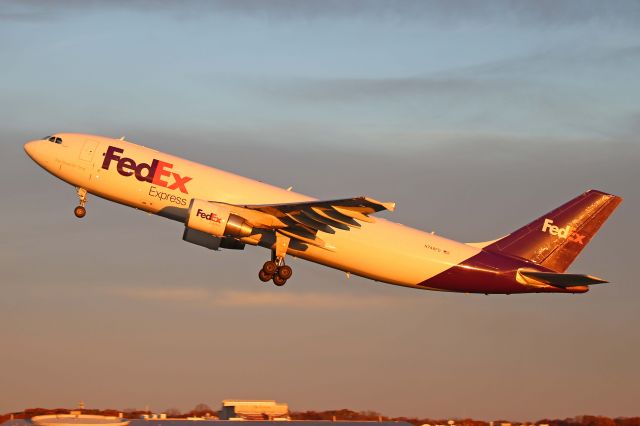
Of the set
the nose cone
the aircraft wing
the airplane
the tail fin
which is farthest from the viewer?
the tail fin

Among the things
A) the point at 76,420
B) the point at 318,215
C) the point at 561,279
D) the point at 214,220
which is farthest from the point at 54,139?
the point at 561,279

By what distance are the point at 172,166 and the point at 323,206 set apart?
804 centimetres

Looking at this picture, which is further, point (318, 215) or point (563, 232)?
point (563, 232)

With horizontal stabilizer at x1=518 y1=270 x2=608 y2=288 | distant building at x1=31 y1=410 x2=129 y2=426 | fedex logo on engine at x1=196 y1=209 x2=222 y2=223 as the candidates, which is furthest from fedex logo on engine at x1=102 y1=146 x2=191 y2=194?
horizontal stabilizer at x1=518 y1=270 x2=608 y2=288

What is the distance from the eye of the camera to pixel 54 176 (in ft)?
200

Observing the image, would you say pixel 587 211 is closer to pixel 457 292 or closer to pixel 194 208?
pixel 457 292

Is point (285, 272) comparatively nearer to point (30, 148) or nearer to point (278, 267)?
point (278, 267)

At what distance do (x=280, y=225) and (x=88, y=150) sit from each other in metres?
10.3

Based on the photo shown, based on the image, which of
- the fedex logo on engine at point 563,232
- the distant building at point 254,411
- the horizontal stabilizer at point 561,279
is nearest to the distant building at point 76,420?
the distant building at point 254,411

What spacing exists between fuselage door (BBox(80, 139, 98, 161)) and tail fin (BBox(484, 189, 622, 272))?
68.7ft

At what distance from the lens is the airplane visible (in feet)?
189

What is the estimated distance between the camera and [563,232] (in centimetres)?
6353

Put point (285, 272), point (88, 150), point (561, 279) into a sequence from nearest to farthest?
point (88, 150) < point (561, 279) < point (285, 272)

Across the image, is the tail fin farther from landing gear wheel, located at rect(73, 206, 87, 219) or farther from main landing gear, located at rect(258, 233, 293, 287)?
landing gear wheel, located at rect(73, 206, 87, 219)
